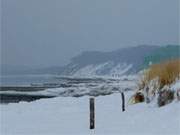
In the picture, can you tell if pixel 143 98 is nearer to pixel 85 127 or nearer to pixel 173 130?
pixel 85 127

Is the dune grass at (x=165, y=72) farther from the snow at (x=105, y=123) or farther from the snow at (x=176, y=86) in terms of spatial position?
the snow at (x=105, y=123)

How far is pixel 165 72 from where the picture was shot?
625 inches

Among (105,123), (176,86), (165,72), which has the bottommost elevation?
(105,123)

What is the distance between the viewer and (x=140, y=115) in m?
13.5

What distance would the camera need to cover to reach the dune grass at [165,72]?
15469 mm

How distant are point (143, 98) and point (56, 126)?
17.9 feet

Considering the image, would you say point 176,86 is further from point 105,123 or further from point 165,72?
point 105,123

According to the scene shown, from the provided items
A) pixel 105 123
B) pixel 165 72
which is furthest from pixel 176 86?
pixel 105 123

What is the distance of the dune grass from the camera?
15469 mm

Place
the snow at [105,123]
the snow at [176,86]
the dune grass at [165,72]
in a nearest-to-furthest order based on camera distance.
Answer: the snow at [105,123]
the snow at [176,86]
the dune grass at [165,72]

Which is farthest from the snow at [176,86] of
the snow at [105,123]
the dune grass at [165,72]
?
the snow at [105,123]

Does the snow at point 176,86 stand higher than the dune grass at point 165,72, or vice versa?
the dune grass at point 165,72

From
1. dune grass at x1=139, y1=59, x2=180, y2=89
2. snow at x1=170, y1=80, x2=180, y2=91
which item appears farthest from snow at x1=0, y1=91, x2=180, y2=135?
dune grass at x1=139, y1=59, x2=180, y2=89

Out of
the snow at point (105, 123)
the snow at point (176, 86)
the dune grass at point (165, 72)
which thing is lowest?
the snow at point (105, 123)
